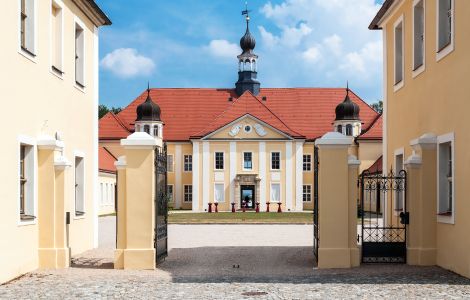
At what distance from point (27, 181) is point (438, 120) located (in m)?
8.17

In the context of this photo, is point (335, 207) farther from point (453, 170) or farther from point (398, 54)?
point (398, 54)

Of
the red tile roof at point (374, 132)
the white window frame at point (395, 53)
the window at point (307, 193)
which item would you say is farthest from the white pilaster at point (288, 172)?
the white window frame at point (395, 53)

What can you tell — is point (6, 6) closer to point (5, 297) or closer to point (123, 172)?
point (123, 172)

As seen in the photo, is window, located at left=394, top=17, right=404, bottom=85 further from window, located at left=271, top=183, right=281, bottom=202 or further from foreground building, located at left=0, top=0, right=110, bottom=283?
window, located at left=271, top=183, right=281, bottom=202

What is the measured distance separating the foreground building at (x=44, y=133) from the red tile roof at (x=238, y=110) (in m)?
41.3

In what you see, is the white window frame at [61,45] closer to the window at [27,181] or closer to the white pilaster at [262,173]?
the window at [27,181]

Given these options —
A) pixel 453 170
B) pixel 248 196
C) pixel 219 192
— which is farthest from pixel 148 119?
pixel 453 170

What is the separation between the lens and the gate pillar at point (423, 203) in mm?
14539

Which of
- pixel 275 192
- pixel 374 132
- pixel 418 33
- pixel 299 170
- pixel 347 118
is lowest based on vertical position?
pixel 275 192

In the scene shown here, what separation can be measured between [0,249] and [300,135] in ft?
158

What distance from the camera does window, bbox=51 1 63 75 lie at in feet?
53.4

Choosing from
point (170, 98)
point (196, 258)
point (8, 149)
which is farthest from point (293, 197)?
point (8, 149)

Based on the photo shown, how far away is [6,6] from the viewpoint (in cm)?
1257

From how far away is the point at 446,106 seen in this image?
14.0 meters
